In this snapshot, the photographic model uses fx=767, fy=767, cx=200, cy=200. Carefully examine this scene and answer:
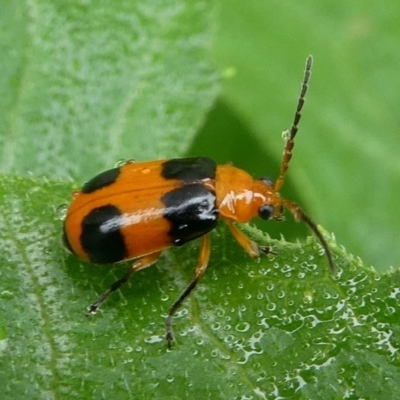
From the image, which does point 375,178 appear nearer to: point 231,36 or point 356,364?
point 231,36

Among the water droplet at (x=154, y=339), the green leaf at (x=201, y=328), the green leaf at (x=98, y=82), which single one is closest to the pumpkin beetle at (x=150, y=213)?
the green leaf at (x=201, y=328)

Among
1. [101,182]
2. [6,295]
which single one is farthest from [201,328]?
[101,182]

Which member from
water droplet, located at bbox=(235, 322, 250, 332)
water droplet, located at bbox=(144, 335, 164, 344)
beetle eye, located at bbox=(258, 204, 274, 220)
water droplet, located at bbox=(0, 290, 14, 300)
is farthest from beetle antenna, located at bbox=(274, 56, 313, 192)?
water droplet, located at bbox=(0, 290, 14, 300)

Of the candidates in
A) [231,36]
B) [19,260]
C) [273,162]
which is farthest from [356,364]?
[231,36]

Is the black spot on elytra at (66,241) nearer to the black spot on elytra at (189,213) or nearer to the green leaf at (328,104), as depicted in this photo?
the black spot on elytra at (189,213)

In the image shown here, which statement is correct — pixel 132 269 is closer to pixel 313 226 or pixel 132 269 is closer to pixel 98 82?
pixel 313 226

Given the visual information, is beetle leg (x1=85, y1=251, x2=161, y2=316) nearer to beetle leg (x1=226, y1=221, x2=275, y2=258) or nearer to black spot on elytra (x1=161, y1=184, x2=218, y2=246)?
black spot on elytra (x1=161, y1=184, x2=218, y2=246)
